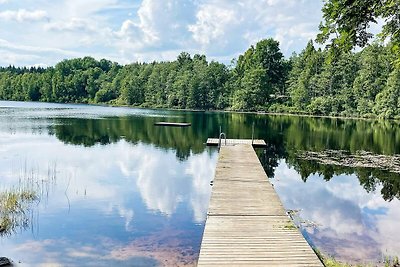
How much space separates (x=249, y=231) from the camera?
9.29 meters

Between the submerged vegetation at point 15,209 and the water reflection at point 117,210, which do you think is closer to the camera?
the water reflection at point 117,210

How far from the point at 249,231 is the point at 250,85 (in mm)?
72226

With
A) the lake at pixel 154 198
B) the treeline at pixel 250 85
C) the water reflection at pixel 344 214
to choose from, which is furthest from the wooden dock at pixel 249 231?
the treeline at pixel 250 85

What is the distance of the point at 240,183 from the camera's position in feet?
48.4

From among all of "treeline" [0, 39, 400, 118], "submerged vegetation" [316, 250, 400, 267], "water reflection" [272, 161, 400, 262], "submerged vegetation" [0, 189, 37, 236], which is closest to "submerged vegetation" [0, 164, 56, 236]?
"submerged vegetation" [0, 189, 37, 236]

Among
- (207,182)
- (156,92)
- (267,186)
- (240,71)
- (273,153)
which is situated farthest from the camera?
(156,92)

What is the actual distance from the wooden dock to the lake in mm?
1084

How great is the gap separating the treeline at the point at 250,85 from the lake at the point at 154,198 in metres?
21.7

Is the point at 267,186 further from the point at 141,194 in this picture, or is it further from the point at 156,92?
the point at 156,92

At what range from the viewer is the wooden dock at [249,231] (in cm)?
762

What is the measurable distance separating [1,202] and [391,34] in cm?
1285

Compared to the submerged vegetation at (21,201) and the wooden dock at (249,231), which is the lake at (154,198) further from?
the wooden dock at (249,231)

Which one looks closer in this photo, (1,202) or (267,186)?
(1,202)

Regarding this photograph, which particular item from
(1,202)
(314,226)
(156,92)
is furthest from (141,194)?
(156,92)
